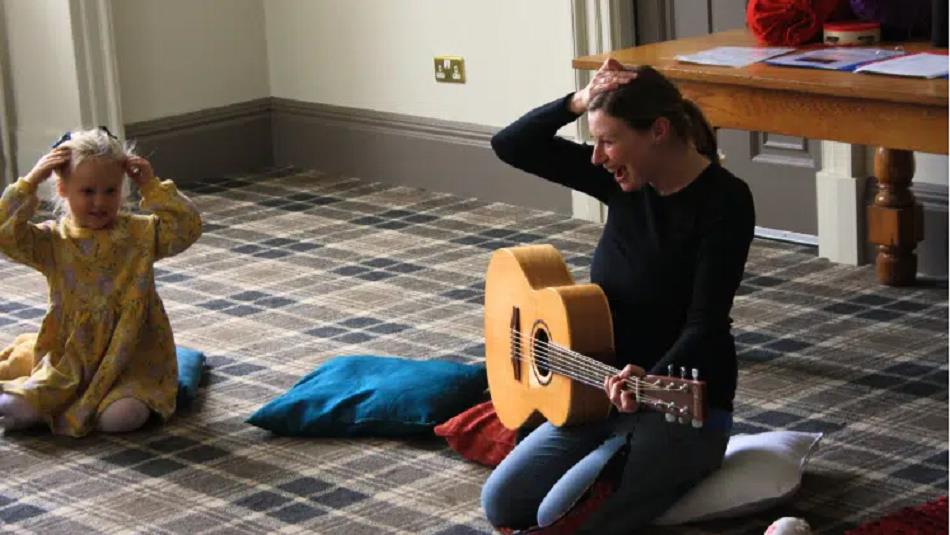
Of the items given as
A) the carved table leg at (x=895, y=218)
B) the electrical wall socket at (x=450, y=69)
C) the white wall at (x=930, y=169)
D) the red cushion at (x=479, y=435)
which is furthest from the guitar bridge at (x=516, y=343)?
the electrical wall socket at (x=450, y=69)

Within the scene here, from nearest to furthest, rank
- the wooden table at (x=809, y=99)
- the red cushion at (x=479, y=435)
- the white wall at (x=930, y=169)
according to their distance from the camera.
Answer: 1. the wooden table at (x=809, y=99)
2. the red cushion at (x=479, y=435)
3. the white wall at (x=930, y=169)

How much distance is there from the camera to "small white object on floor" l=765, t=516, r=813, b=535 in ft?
8.59

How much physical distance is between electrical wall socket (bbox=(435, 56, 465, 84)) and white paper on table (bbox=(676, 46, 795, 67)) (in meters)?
2.15

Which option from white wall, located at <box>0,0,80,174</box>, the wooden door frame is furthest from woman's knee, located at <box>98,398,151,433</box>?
the wooden door frame

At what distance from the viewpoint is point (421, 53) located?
18.9ft

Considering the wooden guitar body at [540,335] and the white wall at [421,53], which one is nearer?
the wooden guitar body at [540,335]

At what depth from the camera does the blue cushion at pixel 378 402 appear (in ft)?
11.0

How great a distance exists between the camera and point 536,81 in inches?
211

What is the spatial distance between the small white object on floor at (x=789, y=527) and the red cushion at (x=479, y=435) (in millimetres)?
655

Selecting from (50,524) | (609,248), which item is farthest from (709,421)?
(50,524)

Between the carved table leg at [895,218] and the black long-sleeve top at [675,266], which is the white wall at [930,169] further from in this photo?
the black long-sleeve top at [675,266]

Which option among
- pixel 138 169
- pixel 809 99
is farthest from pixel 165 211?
pixel 809 99

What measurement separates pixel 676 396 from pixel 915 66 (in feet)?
3.25

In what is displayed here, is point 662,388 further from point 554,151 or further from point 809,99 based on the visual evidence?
point 809,99
